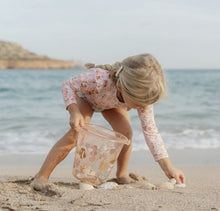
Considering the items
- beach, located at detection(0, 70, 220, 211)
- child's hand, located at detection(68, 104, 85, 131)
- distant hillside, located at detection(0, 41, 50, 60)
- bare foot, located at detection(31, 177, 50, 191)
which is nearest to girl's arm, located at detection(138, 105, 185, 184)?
beach, located at detection(0, 70, 220, 211)

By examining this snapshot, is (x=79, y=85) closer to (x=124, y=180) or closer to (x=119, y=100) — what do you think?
(x=119, y=100)

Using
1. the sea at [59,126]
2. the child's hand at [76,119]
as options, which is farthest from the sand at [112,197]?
the sea at [59,126]

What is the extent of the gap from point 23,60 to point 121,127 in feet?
138

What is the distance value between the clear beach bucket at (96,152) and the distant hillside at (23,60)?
37.0m

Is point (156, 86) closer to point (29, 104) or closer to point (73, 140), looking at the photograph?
point (73, 140)

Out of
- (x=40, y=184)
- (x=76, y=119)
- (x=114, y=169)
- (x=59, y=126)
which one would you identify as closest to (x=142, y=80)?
(x=76, y=119)

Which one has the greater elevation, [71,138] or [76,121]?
[76,121]

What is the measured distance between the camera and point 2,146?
13.4 feet

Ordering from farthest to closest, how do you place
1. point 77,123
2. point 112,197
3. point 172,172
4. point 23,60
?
1. point 23,60
2. point 172,172
3. point 77,123
4. point 112,197

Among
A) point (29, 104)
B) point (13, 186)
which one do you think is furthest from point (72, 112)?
point (29, 104)

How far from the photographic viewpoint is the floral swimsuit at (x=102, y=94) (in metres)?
2.28

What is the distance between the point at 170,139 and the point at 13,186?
2711mm

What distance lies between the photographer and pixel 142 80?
2020 mm

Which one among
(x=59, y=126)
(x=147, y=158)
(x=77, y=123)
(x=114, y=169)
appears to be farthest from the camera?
(x=59, y=126)
